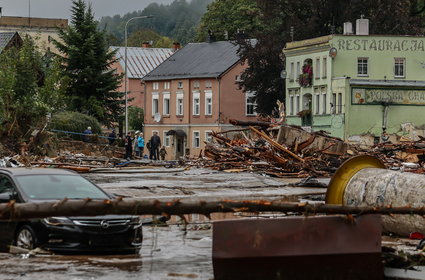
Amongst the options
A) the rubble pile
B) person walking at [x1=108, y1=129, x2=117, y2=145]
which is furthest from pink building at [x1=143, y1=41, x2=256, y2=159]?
the rubble pile

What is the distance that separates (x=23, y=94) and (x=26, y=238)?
134 feet

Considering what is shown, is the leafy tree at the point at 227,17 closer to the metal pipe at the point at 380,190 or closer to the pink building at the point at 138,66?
the pink building at the point at 138,66

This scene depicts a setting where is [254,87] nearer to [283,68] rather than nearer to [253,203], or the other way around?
[283,68]

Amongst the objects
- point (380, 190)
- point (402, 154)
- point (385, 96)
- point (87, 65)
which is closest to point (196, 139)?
point (87, 65)

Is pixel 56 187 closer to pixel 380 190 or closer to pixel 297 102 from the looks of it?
pixel 380 190

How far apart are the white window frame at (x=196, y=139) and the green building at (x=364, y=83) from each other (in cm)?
2004

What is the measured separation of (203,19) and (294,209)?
99206 millimetres

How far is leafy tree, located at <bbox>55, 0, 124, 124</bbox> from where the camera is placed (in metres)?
76.1

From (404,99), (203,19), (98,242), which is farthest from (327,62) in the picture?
(98,242)

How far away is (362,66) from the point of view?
239 ft

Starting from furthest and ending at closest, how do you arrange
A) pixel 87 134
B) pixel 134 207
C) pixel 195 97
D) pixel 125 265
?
pixel 195 97 < pixel 87 134 < pixel 125 265 < pixel 134 207

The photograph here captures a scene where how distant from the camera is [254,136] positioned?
45188 millimetres

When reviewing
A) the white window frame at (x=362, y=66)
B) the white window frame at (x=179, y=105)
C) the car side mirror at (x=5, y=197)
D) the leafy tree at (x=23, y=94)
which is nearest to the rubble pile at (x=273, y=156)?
the leafy tree at (x=23, y=94)

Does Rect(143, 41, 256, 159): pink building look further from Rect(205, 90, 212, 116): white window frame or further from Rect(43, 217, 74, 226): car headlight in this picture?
Rect(43, 217, 74, 226): car headlight
